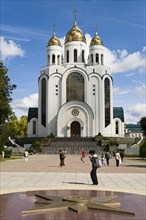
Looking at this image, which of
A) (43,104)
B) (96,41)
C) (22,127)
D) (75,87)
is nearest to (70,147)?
(43,104)

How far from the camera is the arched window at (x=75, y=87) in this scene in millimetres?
67438

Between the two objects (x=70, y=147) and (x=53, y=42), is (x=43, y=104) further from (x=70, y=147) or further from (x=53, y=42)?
(x=70, y=147)

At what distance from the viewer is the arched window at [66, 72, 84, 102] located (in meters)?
67.4

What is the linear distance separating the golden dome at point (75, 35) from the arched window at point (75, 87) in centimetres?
973

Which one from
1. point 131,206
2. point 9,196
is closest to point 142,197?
point 131,206

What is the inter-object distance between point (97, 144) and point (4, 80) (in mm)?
28754

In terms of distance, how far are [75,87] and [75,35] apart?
14042 millimetres

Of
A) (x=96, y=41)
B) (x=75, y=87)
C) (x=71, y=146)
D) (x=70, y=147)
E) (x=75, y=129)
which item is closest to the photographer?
(x=70, y=147)

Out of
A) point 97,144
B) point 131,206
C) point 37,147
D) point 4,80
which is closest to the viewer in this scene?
point 131,206

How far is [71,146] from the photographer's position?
177 feet

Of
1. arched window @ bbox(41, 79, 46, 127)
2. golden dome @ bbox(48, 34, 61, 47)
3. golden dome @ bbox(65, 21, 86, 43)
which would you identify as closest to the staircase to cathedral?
arched window @ bbox(41, 79, 46, 127)

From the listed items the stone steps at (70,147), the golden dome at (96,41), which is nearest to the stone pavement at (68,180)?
the stone steps at (70,147)

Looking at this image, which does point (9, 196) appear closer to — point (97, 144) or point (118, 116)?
point (97, 144)

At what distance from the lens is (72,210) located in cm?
791
